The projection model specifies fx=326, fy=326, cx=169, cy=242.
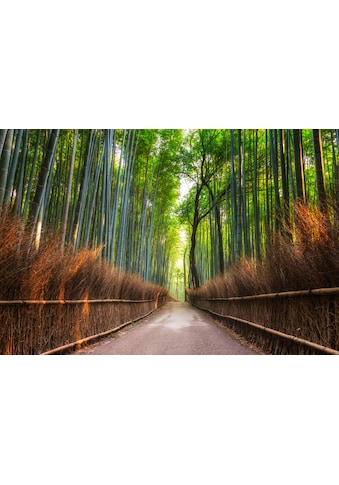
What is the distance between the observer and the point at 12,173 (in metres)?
3.67

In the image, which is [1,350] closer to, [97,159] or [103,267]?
[103,267]

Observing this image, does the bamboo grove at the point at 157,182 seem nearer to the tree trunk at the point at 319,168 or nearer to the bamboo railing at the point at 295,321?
the tree trunk at the point at 319,168

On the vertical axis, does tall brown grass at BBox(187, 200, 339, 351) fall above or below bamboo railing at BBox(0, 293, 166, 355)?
above

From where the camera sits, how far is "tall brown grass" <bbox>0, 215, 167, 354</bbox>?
6.85 feet

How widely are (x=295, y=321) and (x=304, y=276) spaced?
375 mm

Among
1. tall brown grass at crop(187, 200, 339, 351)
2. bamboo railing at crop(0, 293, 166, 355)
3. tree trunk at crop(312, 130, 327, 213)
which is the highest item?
tree trunk at crop(312, 130, 327, 213)

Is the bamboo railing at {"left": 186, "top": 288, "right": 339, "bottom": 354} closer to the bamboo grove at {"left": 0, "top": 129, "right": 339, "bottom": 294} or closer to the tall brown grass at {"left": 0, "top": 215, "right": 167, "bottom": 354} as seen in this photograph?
the bamboo grove at {"left": 0, "top": 129, "right": 339, "bottom": 294}

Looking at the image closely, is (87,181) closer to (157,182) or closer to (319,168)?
(319,168)

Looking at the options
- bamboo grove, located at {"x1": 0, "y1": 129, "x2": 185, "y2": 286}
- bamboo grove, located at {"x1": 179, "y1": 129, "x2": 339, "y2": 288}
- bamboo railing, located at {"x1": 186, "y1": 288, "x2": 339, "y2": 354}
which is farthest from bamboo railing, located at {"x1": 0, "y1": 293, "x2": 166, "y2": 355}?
bamboo grove, located at {"x1": 179, "y1": 129, "x2": 339, "y2": 288}

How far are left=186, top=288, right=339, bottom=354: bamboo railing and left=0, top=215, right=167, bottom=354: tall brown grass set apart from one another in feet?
5.82

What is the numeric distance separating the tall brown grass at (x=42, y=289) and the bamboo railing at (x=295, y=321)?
1.77 meters

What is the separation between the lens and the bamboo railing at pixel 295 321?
6.15 feet

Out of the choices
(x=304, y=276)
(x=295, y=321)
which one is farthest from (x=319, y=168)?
(x=295, y=321)
